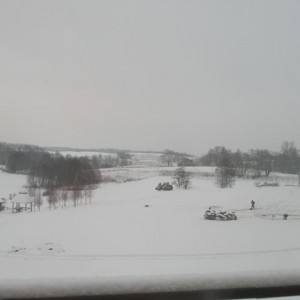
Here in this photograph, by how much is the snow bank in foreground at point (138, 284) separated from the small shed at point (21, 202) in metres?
10.1

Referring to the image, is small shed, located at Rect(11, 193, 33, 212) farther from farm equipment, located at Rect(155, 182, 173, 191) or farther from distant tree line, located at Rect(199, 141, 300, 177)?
distant tree line, located at Rect(199, 141, 300, 177)

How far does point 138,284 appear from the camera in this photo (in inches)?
15.1

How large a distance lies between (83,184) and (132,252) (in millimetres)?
6555

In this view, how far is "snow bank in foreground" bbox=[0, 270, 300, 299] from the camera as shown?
36cm

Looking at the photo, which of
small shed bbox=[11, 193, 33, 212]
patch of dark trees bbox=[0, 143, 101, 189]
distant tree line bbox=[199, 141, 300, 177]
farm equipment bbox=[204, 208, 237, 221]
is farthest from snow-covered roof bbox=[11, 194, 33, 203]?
distant tree line bbox=[199, 141, 300, 177]

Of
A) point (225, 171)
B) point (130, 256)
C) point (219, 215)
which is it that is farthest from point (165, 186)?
point (130, 256)

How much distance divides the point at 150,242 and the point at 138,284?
7.40 meters

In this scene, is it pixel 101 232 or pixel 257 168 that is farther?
pixel 257 168

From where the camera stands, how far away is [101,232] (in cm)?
791

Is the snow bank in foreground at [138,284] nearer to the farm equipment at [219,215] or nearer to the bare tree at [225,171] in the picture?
the farm equipment at [219,215]

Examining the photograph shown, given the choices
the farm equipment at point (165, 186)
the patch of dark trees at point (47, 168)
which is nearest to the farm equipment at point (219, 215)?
the farm equipment at point (165, 186)

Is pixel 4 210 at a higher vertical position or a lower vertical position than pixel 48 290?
lower

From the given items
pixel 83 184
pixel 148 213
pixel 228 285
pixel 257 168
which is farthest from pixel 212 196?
pixel 228 285

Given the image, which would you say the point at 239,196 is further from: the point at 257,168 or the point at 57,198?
the point at 57,198
